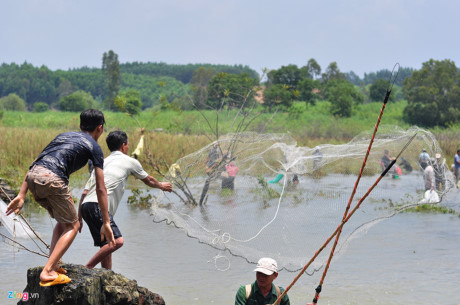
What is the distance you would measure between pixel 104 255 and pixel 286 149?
438cm

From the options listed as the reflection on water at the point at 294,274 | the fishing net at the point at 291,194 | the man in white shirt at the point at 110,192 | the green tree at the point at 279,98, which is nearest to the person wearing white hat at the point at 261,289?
the man in white shirt at the point at 110,192

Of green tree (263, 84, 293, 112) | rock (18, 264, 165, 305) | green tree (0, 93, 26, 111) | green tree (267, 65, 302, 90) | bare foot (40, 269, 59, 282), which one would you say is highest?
green tree (267, 65, 302, 90)

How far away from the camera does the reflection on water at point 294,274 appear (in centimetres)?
667

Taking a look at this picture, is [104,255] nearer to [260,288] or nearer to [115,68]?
[260,288]

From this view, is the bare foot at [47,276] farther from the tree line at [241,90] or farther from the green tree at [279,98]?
the green tree at [279,98]

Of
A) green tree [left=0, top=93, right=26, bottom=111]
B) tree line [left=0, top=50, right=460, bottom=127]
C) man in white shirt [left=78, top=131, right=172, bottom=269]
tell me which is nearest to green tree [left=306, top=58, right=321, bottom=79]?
tree line [left=0, top=50, right=460, bottom=127]

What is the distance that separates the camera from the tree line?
15.1m

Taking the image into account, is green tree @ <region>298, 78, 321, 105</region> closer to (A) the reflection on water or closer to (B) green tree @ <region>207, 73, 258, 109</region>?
(B) green tree @ <region>207, 73, 258, 109</region>

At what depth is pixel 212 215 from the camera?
7.40 m

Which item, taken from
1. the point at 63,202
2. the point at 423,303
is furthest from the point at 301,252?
the point at 63,202

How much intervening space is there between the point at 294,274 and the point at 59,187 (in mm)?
3824

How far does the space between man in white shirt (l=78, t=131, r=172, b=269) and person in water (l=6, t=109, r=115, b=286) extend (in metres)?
0.39

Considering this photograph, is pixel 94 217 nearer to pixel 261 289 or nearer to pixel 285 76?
pixel 261 289

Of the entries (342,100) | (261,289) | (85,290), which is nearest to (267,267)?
(261,289)
